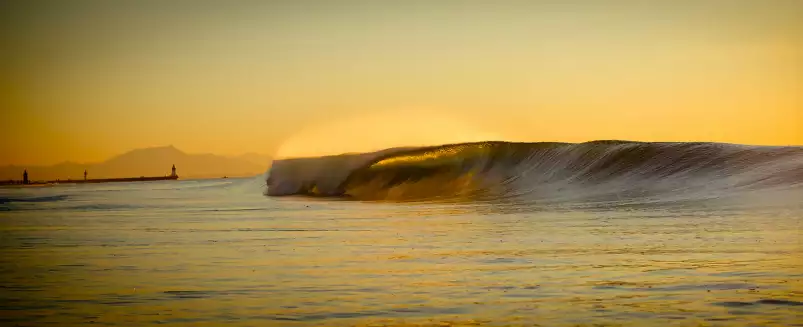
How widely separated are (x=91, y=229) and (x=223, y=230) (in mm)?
2900

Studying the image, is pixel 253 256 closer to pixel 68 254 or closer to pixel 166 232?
pixel 68 254

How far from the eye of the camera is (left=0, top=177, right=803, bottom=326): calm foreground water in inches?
290

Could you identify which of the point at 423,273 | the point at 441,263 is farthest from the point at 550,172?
the point at 423,273

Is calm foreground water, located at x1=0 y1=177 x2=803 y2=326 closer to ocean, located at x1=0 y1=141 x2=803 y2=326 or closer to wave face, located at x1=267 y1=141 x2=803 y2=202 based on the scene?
ocean, located at x1=0 y1=141 x2=803 y2=326

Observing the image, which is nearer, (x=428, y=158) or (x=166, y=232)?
(x=166, y=232)

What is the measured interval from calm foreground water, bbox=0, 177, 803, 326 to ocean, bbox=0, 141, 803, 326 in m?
0.03

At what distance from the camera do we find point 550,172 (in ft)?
106

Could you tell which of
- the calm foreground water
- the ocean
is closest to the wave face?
the ocean

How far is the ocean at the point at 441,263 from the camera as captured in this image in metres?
7.44

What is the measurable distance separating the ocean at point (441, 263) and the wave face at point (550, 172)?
0.81 feet

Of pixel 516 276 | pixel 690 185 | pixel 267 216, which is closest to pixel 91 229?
pixel 267 216

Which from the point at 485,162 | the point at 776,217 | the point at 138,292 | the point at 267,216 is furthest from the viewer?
the point at 485,162

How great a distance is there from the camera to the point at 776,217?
1612cm

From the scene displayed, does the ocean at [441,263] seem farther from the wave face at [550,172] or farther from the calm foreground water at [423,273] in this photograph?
the wave face at [550,172]
